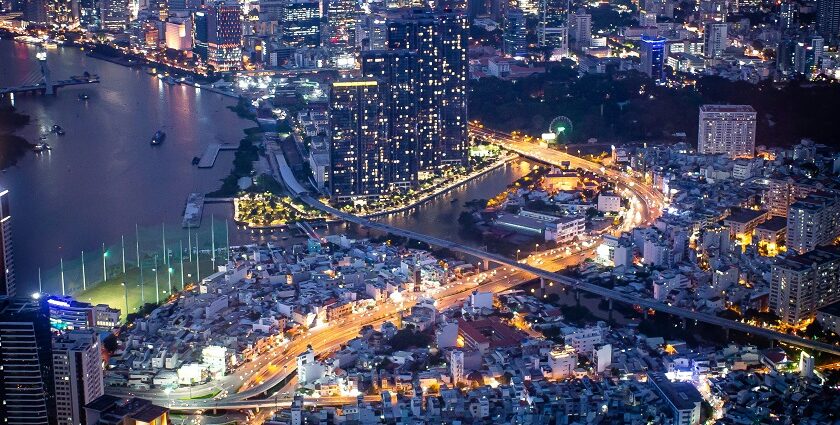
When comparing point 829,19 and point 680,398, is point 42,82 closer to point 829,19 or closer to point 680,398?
point 829,19

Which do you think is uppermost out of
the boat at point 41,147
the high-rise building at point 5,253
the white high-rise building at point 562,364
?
the high-rise building at point 5,253

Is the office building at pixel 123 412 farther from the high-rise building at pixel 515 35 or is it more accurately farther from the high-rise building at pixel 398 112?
the high-rise building at pixel 515 35

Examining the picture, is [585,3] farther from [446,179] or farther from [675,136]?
[446,179]

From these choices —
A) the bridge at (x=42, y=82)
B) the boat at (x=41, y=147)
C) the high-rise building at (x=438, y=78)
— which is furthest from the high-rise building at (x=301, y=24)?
the high-rise building at (x=438, y=78)

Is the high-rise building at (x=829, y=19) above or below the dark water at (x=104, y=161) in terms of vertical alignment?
above

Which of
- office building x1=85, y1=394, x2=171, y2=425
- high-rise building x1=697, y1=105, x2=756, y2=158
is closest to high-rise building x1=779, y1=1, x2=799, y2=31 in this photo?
high-rise building x1=697, y1=105, x2=756, y2=158

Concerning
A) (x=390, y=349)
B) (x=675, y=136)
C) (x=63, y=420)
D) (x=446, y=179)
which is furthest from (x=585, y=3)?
(x=63, y=420)
